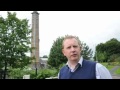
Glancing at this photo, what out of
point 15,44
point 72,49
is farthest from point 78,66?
point 15,44

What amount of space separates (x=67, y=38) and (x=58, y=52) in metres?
25.7

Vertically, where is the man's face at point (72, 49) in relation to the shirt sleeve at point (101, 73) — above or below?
above

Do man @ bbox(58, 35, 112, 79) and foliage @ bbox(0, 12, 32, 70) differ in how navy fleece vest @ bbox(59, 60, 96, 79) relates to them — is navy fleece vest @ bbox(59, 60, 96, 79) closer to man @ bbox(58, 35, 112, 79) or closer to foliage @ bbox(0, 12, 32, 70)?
man @ bbox(58, 35, 112, 79)

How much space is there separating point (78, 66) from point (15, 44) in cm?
1433

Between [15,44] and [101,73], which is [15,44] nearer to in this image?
[15,44]

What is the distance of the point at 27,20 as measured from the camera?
1641cm

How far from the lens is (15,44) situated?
607 inches

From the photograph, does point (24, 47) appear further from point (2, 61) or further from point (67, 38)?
point (67, 38)

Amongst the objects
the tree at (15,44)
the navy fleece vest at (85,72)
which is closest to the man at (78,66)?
the navy fleece vest at (85,72)

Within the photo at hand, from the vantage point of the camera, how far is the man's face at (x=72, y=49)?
4.44 feet

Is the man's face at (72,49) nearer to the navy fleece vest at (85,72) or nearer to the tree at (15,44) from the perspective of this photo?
the navy fleece vest at (85,72)
